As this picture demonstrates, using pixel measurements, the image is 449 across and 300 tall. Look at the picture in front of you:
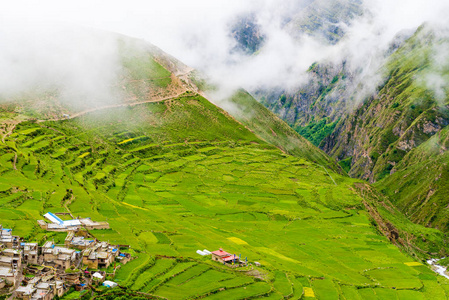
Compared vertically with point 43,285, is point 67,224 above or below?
below

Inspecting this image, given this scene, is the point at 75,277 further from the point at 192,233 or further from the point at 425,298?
the point at 425,298

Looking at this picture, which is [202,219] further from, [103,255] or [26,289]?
[26,289]

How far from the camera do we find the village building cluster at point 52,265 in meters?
64.7

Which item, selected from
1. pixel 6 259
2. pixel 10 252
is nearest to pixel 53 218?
pixel 10 252

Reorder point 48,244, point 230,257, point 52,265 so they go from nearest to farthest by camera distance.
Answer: point 52,265, point 48,244, point 230,257

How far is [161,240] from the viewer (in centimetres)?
10188

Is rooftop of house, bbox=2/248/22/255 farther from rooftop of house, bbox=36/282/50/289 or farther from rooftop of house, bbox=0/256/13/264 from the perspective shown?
rooftop of house, bbox=36/282/50/289

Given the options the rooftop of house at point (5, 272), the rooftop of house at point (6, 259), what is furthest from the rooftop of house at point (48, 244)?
the rooftop of house at point (5, 272)

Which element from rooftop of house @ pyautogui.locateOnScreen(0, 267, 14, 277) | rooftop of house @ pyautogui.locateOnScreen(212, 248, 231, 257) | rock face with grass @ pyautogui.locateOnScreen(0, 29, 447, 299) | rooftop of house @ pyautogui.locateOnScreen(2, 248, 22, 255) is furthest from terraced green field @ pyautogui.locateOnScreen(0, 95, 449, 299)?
rooftop of house @ pyautogui.locateOnScreen(0, 267, 14, 277)

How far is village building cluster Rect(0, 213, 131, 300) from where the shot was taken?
64688 mm

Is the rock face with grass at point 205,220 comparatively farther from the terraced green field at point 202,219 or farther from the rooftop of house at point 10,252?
the rooftop of house at point 10,252

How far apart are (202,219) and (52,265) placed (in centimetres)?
6315

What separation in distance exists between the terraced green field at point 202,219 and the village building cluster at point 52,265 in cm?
388

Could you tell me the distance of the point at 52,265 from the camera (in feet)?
240
